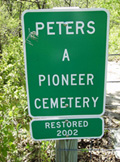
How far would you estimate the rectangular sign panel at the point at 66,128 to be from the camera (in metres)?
1.12

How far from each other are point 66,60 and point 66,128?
0.46m

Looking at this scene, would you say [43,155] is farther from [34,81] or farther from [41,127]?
[34,81]

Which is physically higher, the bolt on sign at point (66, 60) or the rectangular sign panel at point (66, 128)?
the bolt on sign at point (66, 60)

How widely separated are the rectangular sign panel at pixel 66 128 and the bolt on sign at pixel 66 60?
0.05 m

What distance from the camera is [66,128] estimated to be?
1.14 meters

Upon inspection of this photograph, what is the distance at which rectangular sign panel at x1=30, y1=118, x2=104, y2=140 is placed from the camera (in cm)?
112

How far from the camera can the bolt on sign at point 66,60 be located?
0.94 metres

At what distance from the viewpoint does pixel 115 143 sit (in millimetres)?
2391

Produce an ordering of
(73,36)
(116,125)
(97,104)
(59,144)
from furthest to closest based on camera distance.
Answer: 1. (116,125)
2. (59,144)
3. (97,104)
4. (73,36)

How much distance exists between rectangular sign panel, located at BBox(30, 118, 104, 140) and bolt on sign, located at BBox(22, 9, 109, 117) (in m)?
0.05

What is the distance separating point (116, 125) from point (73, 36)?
92.0 inches

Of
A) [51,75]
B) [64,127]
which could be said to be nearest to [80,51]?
[51,75]

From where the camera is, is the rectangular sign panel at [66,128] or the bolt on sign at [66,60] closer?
the bolt on sign at [66,60]

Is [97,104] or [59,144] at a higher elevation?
[97,104]
